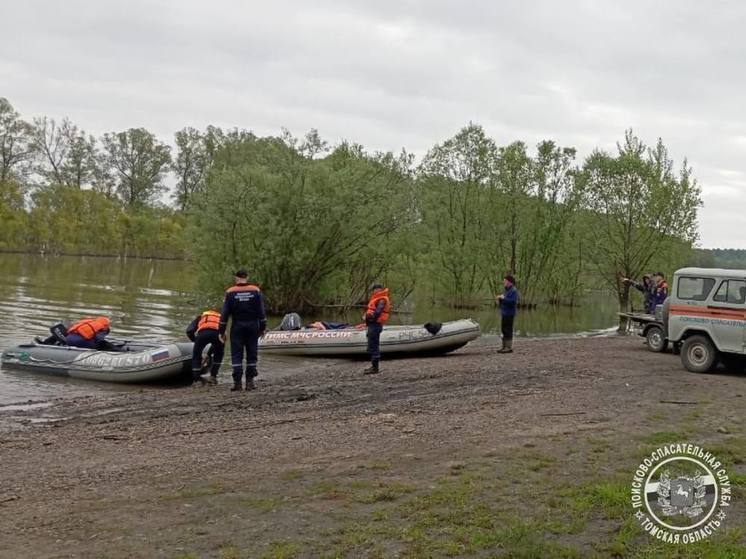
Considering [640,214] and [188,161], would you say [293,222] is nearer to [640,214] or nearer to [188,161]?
[640,214]

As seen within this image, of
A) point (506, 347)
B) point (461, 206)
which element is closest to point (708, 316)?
point (506, 347)

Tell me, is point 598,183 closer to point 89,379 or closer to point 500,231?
point 500,231

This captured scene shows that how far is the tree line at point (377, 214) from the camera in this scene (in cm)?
2842

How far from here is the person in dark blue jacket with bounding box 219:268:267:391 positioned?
37.0ft

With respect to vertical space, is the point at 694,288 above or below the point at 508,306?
above

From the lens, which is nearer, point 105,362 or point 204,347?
point 204,347

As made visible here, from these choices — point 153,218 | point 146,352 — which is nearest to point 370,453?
point 146,352

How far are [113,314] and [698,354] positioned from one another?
62.4 ft

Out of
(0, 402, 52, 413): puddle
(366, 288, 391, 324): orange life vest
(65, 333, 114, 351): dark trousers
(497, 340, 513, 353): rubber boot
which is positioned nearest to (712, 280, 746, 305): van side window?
(497, 340, 513, 353): rubber boot

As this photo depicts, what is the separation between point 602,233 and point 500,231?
27.4 ft

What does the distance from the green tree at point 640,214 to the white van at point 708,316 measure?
2338cm

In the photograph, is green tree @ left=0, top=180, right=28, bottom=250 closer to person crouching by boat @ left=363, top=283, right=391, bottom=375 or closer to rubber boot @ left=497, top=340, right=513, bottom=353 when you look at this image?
rubber boot @ left=497, top=340, right=513, bottom=353

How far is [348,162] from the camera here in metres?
32.1

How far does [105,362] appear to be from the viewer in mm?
12891
